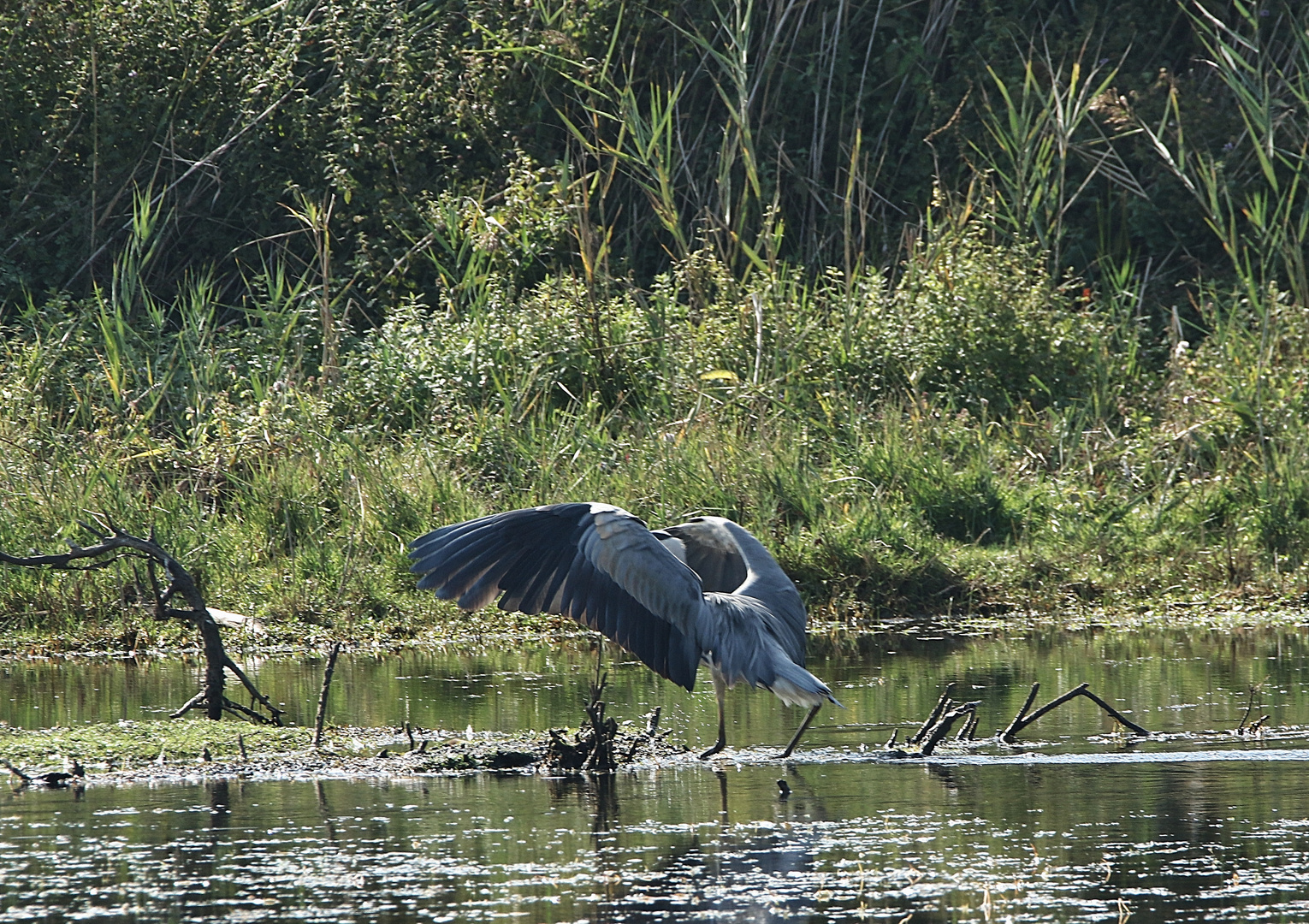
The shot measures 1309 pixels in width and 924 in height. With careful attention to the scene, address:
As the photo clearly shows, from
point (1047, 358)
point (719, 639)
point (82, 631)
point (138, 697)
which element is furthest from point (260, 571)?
point (1047, 358)

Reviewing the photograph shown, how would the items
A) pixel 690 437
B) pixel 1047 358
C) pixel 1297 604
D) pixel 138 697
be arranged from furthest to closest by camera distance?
pixel 1047 358
pixel 690 437
pixel 1297 604
pixel 138 697

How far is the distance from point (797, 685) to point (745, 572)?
873 millimetres

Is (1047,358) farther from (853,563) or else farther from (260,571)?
(260,571)

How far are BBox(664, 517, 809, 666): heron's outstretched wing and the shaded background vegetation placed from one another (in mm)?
2301

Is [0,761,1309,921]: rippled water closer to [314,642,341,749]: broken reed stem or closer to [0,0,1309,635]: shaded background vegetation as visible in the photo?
[314,642,341,749]: broken reed stem

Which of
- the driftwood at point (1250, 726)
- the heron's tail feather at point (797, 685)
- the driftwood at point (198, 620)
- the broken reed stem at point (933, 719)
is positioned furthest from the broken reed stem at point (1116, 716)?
the driftwood at point (198, 620)

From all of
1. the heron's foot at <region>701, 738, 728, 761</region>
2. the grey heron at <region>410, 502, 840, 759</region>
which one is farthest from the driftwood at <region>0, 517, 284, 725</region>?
the heron's foot at <region>701, 738, 728, 761</region>

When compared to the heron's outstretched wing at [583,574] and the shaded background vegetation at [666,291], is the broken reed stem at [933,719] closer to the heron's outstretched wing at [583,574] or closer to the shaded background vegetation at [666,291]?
the heron's outstretched wing at [583,574]

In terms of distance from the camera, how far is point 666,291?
455 inches

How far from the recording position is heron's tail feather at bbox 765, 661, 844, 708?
18.9 feet

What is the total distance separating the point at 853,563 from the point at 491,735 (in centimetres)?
328

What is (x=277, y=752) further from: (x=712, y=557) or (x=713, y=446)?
(x=713, y=446)

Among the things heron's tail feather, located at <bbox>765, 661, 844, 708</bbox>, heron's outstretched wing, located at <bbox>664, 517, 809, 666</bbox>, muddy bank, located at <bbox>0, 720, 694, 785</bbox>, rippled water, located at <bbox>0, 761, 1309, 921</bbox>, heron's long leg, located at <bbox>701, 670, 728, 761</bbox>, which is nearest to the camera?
rippled water, located at <bbox>0, 761, 1309, 921</bbox>

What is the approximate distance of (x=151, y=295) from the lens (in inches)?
525
